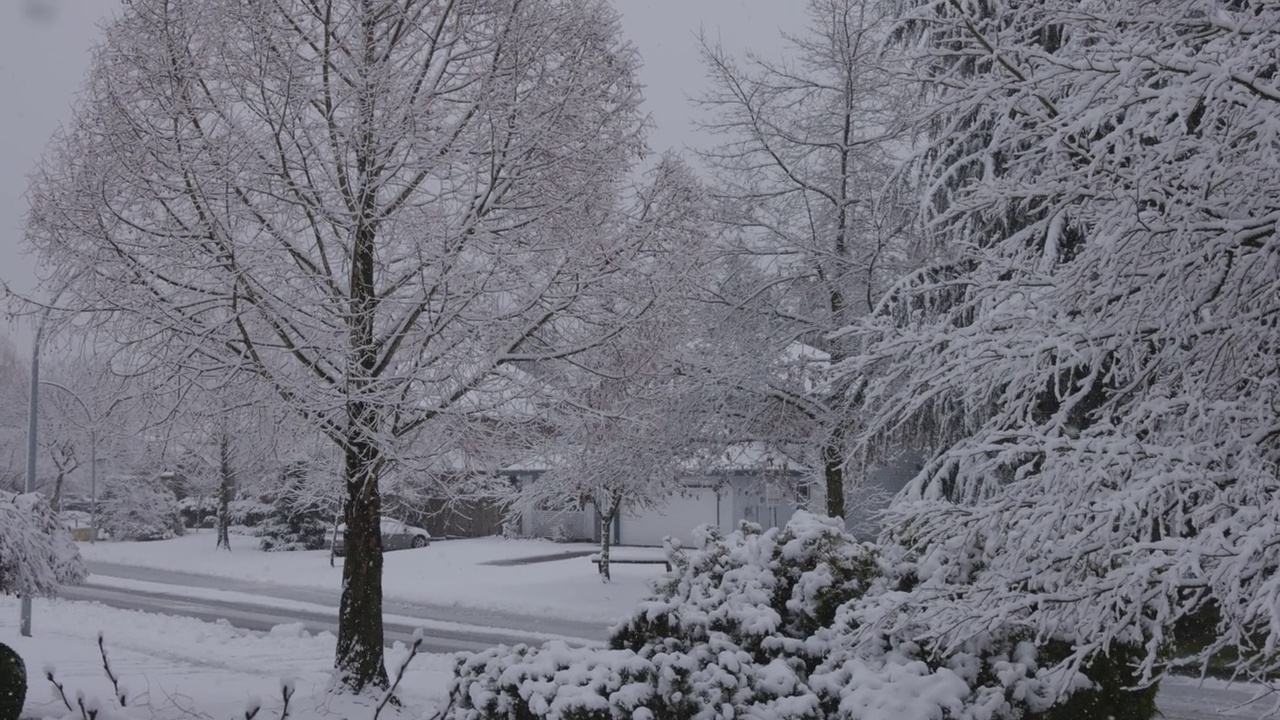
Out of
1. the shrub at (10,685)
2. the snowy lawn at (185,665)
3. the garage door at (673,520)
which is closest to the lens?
the shrub at (10,685)

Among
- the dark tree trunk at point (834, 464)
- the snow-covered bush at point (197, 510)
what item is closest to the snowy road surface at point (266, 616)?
the dark tree trunk at point (834, 464)

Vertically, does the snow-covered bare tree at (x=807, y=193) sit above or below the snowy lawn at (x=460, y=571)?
above

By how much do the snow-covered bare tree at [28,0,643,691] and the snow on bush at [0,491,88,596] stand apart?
2.44m

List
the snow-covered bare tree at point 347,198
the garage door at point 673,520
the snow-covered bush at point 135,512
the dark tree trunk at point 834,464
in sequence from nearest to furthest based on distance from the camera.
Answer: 1. the snow-covered bare tree at point 347,198
2. the dark tree trunk at point 834,464
3. the garage door at point 673,520
4. the snow-covered bush at point 135,512

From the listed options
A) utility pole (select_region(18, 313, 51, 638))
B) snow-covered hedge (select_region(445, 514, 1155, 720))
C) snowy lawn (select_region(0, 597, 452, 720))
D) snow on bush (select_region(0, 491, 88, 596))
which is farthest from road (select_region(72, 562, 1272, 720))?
snow-covered hedge (select_region(445, 514, 1155, 720))

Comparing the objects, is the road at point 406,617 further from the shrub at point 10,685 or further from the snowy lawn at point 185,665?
the shrub at point 10,685

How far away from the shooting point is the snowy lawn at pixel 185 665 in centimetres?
907

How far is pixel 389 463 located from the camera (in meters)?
8.88

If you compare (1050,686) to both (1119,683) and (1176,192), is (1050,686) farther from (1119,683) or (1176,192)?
(1176,192)

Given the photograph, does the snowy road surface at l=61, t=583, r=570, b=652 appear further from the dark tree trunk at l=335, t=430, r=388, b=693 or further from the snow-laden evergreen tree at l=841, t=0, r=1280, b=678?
the snow-laden evergreen tree at l=841, t=0, r=1280, b=678

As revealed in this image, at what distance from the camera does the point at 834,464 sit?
15.0 metres

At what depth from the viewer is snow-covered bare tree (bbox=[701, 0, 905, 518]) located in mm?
14781

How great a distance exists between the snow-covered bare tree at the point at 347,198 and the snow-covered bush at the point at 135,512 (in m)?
33.7

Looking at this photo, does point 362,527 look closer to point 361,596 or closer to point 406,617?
point 361,596
